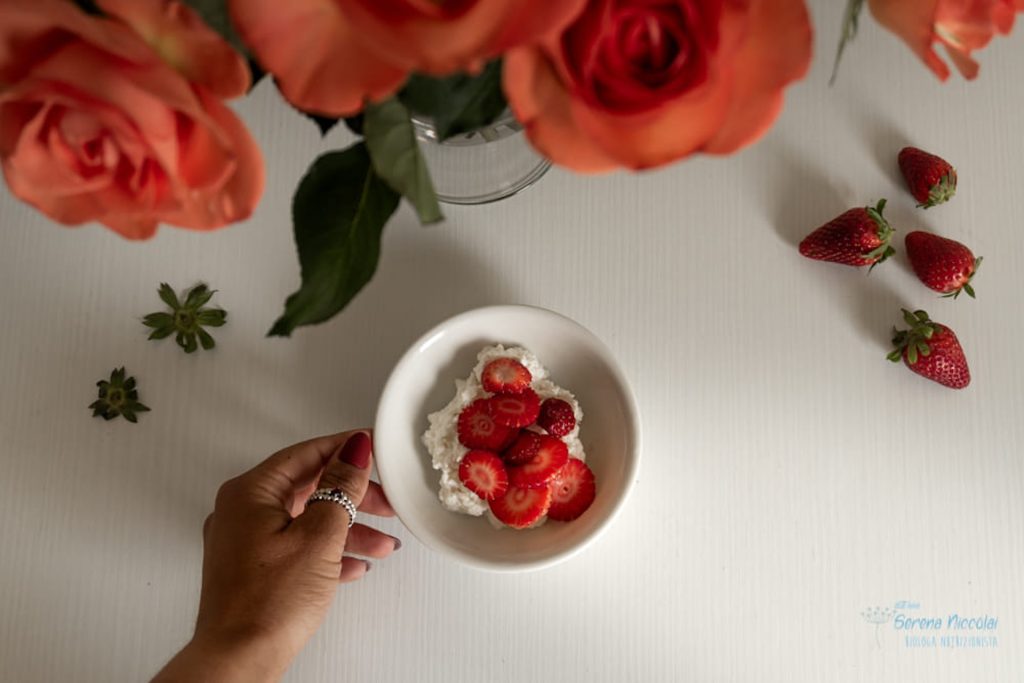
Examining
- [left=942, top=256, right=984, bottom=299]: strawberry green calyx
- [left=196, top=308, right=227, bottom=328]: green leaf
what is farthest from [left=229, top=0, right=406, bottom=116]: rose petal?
[left=942, top=256, right=984, bottom=299]: strawberry green calyx

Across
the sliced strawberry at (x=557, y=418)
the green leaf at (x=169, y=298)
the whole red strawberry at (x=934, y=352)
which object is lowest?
the sliced strawberry at (x=557, y=418)

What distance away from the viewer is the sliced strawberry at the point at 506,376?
66cm

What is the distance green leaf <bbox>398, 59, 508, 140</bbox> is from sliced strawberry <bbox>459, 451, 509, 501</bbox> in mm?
358

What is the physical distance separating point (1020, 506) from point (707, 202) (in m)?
0.36

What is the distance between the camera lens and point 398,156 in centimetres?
29

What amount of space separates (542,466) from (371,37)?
475mm

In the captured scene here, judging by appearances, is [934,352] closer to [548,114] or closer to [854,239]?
[854,239]

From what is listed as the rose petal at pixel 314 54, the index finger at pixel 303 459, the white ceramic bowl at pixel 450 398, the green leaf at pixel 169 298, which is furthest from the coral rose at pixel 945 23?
the green leaf at pixel 169 298

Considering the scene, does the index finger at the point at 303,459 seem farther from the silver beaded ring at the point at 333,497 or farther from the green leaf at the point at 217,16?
the green leaf at the point at 217,16

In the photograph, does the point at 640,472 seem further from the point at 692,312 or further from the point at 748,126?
the point at 748,126

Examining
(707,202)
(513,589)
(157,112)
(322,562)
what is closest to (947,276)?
(707,202)

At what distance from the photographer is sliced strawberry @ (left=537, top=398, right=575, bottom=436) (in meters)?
0.66

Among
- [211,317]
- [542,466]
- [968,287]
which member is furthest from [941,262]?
[211,317]

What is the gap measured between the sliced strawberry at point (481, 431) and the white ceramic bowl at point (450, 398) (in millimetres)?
43
